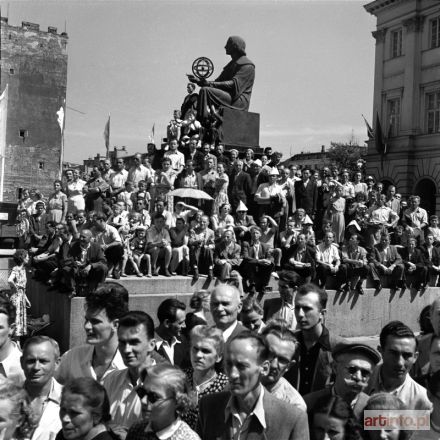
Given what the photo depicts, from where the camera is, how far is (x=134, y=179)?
14969mm

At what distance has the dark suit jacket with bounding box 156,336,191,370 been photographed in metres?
4.93

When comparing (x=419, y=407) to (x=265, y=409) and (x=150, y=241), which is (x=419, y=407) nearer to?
(x=265, y=409)

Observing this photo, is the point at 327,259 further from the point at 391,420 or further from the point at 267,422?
the point at 267,422

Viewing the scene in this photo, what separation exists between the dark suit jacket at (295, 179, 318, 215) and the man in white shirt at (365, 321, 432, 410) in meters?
11.6

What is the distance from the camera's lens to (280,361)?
407cm

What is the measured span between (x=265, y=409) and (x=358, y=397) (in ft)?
2.44

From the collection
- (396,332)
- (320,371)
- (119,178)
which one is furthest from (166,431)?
(119,178)

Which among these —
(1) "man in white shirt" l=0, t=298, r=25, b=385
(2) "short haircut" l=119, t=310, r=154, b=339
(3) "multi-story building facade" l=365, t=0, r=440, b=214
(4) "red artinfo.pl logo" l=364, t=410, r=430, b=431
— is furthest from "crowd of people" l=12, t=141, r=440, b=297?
(3) "multi-story building facade" l=365, t=0, r=440, b=214

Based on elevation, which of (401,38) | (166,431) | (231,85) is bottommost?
(166,431)

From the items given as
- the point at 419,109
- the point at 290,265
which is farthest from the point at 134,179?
the point at 419,109

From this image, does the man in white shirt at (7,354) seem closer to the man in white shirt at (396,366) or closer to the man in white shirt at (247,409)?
the man in white shirt at (247,409)

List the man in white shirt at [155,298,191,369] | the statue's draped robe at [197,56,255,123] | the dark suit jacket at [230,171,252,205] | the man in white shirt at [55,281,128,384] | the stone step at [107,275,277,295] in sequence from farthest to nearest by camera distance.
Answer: the statue's draped robe at [197,56,255,123]
the dark suit jacket at [230,171,252,205]
the stone step at [107,275,277,295]
the man in white shirt at [155,298,191,369]
the man in white shirt at [55,281,128,384]

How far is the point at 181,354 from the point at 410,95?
34880 millimetres

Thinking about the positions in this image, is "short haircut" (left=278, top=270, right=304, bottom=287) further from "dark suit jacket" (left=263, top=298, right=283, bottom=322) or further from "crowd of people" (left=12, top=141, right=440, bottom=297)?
"crowd of people" (left=12, top=141, right=440, bottom=297)
